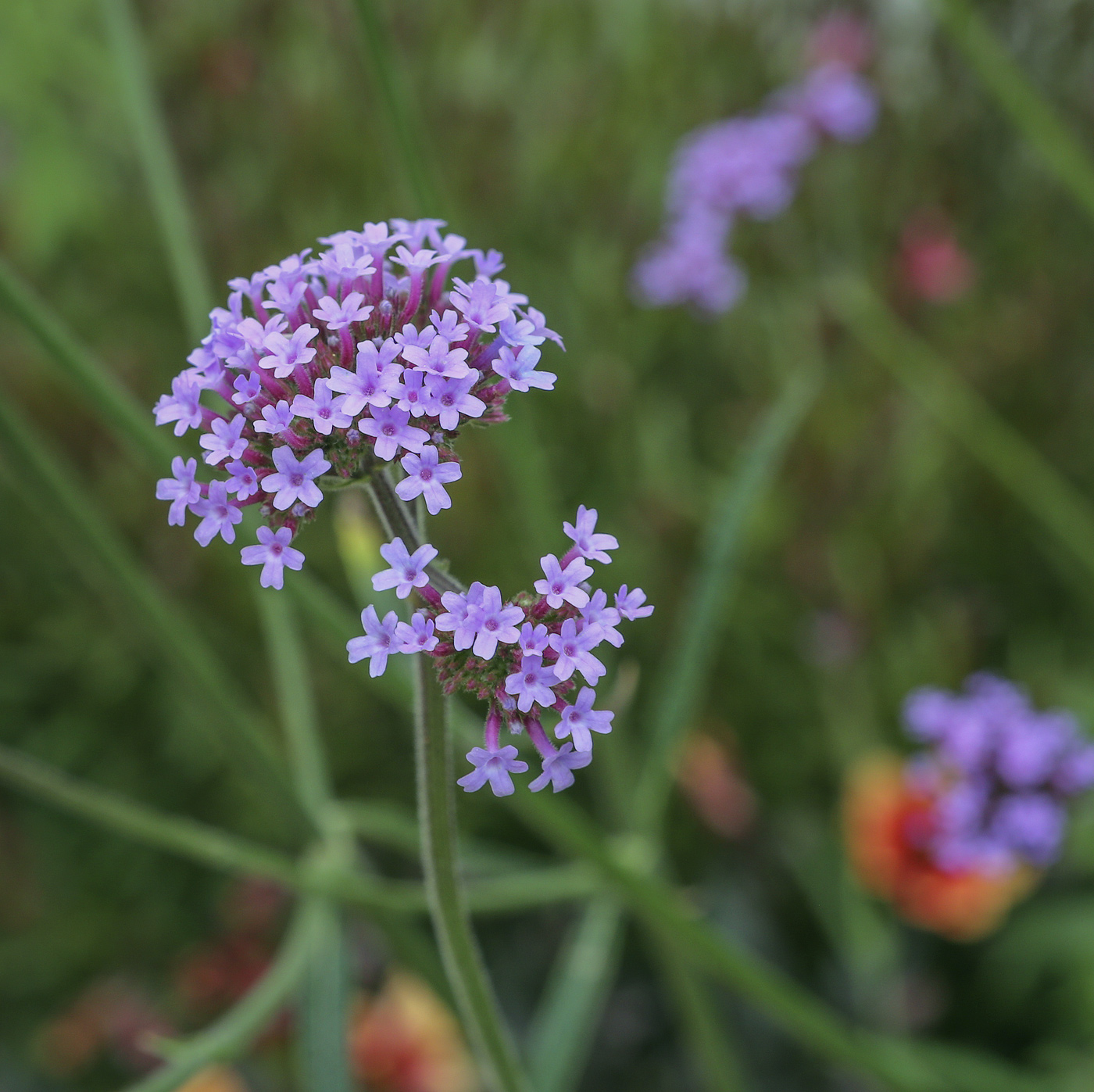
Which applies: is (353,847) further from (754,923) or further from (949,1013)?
(949,1013)

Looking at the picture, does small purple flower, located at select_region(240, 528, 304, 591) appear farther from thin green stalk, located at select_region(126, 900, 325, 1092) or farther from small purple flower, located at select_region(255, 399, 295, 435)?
thin green stalk, located at select_region(126, 900, 325, 1092)

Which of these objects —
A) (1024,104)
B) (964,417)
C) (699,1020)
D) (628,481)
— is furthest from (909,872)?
(1024,104)

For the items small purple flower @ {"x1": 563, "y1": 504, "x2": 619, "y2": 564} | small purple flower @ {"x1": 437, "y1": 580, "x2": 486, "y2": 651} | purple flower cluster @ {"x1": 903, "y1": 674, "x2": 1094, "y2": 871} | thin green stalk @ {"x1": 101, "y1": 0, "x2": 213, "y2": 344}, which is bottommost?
small purple flower @ {"x1": 437, "y1": 580, "x2": 486, "y2": 651}

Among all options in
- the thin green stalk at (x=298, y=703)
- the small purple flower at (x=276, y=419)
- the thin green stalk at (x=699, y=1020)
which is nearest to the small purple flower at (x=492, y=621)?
the small purple flower at (x=276, y=419)

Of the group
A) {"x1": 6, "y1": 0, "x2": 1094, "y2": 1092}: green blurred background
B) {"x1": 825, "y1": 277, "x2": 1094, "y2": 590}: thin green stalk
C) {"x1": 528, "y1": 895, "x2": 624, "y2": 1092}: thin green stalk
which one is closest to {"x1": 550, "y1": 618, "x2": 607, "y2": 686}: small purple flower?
{"x1": 528, "y1": 895, "x2": 624, "y2": 1092}: thin green stalk

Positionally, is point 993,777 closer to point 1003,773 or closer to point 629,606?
point 1003,773

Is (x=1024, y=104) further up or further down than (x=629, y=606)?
further up

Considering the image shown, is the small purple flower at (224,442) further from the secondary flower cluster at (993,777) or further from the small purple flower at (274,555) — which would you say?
the secondary flower cluster at (993,777)
